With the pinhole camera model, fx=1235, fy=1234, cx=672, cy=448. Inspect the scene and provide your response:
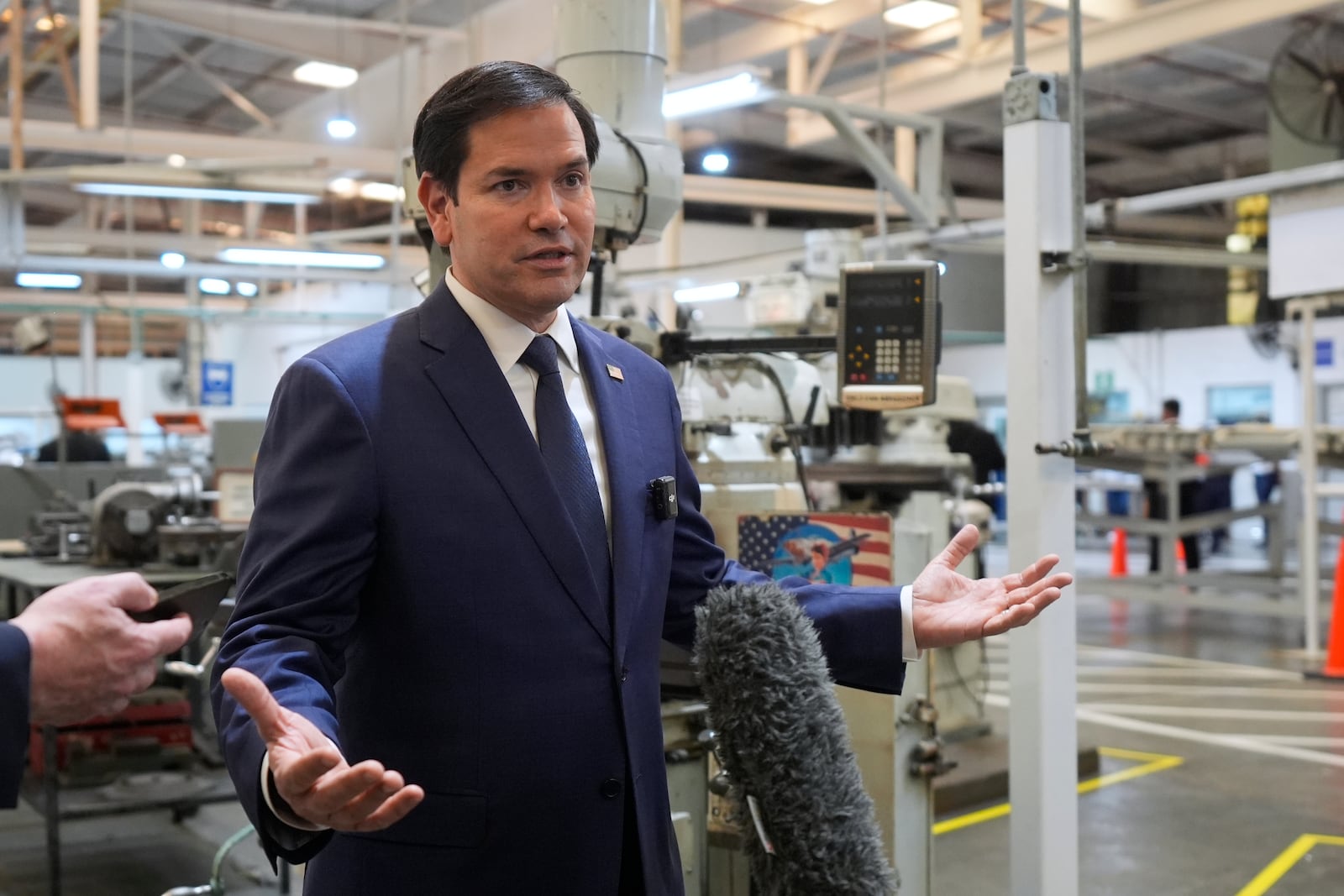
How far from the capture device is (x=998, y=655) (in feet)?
25.1

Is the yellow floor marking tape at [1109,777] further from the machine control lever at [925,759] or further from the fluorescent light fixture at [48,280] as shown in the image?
the fluorescent light fixture at [48,280]

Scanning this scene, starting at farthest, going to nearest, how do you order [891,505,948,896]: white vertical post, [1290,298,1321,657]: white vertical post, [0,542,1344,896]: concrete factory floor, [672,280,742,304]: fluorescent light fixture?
[672,280,742,304]: fluorescent light fixture, [1290,298,1321,657]: white vertical post, [0,542,1344,896]: concrete factory floor, [891,505,948,896]: white vertical post

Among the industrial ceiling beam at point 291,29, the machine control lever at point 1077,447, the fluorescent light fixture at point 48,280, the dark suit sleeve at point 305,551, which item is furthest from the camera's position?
the fluorescent light fixture at point 48,280

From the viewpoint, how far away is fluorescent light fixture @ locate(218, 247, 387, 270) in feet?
26.5

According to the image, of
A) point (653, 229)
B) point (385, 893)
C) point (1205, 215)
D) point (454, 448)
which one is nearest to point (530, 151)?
point (454, 448)

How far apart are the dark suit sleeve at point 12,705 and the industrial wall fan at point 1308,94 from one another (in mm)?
7647

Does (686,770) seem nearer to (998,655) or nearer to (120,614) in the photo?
(120,614)

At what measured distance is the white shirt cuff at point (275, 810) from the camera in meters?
1.08

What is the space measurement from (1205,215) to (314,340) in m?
10.5

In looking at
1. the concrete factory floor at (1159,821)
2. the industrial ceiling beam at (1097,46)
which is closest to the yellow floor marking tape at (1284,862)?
the concrete factory floor at (1159,821)

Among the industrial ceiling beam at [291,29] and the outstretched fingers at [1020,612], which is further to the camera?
the industrial ceiling beam at [291,29]

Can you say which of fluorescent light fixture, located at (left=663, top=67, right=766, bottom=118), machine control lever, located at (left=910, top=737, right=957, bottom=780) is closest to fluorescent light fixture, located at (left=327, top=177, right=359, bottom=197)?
fluorescent light fixture, located at (left=663, top=67, right=766, bottom=118)

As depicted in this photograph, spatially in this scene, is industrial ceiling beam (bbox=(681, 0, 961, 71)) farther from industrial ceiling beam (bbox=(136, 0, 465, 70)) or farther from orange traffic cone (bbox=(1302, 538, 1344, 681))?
orange traffic cone (bbox=(1302, 538, 1344, 681))

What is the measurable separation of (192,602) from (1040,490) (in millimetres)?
1694
